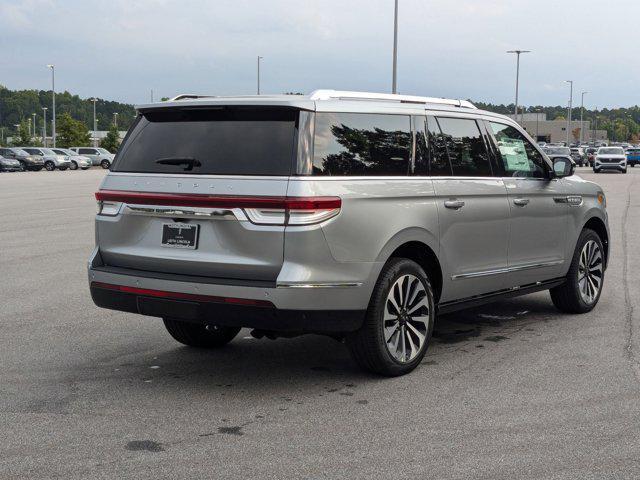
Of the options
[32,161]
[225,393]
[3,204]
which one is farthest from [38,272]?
[32,161]

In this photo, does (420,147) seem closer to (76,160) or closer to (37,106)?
(76,160)

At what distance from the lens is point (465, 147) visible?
670 centimetres

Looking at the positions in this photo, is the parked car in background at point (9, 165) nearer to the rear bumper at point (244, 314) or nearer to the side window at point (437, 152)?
the side window at point (437, 152)

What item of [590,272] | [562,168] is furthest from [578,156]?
[562,168]

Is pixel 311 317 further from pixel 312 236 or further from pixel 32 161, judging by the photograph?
pixel 32 161

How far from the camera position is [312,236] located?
5195 mm

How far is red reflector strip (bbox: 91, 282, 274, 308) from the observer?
205 inches

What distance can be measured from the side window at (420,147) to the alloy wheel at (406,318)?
78 centimetres

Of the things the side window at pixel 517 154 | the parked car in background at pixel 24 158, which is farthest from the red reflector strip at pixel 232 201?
the parked car in background at pixel 24 158

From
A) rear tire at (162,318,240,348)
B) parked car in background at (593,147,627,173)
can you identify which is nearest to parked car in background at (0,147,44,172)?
parked car in background at (593,147,627,173)

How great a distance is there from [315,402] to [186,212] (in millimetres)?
1399

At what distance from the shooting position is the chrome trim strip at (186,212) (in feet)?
17.3

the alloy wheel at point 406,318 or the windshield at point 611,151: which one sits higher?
the windshield at point 611,151

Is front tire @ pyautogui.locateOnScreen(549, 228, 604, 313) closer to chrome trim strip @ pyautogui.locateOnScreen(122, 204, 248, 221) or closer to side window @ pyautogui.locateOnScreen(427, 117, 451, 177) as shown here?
side window @ pyautogui.locateOnScreen(427, 117, 451, 177)
